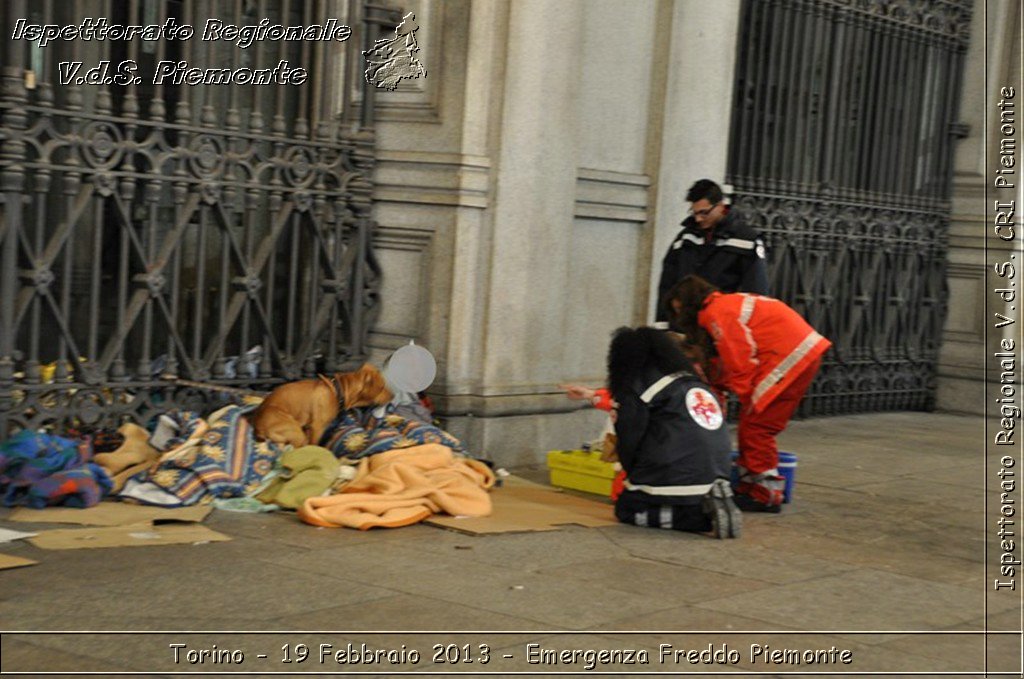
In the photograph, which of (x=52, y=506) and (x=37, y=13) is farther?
(x=37, y=13)

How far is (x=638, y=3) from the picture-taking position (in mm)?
10188

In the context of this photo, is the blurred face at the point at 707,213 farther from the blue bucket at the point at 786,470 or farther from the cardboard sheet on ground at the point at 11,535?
the cardboard sheet on ground at the point at 11,535

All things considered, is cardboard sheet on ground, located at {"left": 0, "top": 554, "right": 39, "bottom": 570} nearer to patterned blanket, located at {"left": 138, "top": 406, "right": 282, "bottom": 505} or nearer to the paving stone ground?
the paving stone ground

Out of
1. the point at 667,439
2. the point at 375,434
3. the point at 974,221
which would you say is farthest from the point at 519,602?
the point at 974,221

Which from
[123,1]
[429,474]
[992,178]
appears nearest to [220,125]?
[123,1]

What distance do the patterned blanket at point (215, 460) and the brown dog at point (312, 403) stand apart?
13 centimetres

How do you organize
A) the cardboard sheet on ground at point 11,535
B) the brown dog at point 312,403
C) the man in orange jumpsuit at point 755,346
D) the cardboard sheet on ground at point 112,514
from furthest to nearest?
the man in orange jumpsuit at point 755,346, the brown dog at point 312,403, the cardboard sheet on ground at point 112,514, the cardboard sheet on ground at point 11,535

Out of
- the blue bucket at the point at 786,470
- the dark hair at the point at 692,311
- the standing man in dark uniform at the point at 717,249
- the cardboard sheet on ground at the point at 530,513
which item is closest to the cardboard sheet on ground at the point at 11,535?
the cardboard sheet on ground at the point at 530,513

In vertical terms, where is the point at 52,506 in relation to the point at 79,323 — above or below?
below

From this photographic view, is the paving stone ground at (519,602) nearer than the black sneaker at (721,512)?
Yes

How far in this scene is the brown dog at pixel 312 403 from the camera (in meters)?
8.14

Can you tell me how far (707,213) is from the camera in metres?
8.84

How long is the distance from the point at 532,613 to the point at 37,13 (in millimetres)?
4996

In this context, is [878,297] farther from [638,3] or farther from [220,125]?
[220,125]
